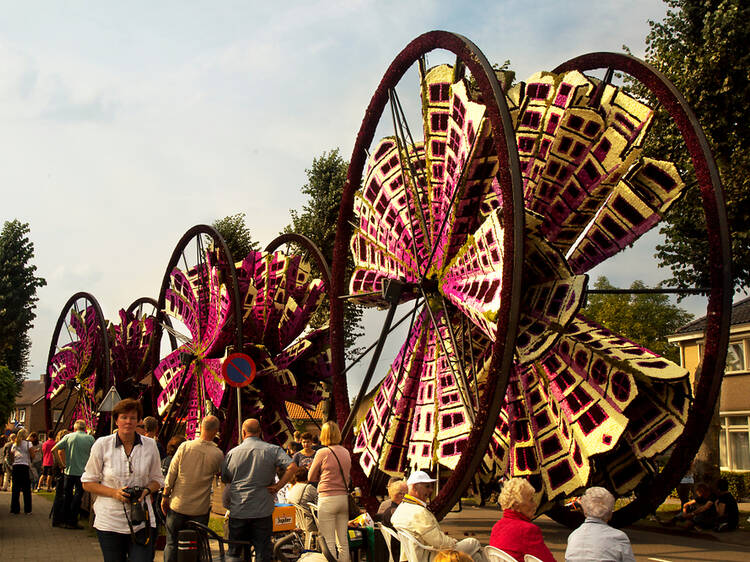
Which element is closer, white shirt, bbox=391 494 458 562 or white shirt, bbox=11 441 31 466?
white shirt, bbox=391 494 458 562

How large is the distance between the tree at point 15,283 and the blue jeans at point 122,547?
1650 inches

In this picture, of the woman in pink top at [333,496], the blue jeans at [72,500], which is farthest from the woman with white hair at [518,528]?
the blue jeans at [72,500]

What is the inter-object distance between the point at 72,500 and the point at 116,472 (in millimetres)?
8160

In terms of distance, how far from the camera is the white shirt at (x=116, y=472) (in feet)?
19.6

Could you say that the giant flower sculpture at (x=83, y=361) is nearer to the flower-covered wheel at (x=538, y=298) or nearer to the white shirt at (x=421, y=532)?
the flower-covered wheel at (x=538, y=298)

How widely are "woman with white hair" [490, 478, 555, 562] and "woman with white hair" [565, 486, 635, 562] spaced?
1.13 feet

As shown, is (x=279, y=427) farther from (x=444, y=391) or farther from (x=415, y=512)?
(x=415, y=512)

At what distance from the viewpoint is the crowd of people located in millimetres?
5623

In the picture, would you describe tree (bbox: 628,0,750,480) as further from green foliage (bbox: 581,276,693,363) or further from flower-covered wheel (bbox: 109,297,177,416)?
green foliage (bbox: 581,276,693,363)

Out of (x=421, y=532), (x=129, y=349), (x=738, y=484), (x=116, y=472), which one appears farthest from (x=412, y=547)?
(x=129, y=349)

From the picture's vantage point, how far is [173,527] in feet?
25.1

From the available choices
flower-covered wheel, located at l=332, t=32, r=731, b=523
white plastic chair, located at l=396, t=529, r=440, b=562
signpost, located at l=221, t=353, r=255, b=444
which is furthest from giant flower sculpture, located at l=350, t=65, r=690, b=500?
signpost, located at l=221, t=353, r=255, b=444

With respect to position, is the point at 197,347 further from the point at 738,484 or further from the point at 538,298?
the point at 738,484

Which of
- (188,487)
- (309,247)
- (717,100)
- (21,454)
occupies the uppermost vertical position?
(717,100)
